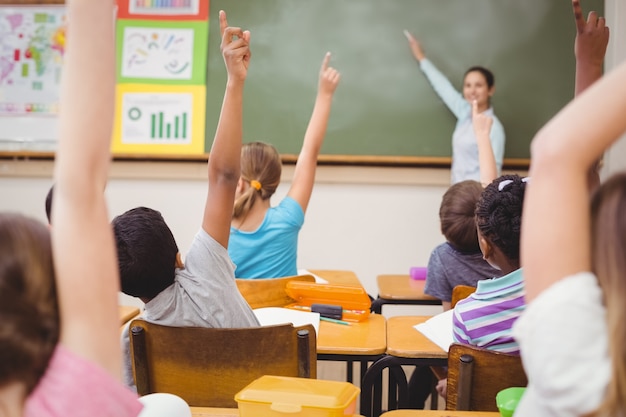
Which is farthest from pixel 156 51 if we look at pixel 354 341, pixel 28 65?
pixel 354 341

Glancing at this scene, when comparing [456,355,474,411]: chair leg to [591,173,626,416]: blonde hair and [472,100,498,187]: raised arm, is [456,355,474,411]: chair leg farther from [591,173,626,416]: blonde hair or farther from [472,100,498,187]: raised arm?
[472,100,498,187]: raised arm

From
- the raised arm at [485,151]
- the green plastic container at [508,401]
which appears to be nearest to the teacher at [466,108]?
the raised arm at [485,151]

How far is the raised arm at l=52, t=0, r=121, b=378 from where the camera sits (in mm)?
759

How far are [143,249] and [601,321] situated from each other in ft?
3.34

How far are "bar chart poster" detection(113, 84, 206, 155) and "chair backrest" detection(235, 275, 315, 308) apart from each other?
2.44 meters

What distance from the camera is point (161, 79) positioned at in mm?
4652

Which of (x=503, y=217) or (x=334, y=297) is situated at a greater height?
(x=503, y=217)

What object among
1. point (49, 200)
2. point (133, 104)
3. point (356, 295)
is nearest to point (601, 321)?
point (356, 295)

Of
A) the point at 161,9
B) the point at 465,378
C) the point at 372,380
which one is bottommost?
the point at 372,380

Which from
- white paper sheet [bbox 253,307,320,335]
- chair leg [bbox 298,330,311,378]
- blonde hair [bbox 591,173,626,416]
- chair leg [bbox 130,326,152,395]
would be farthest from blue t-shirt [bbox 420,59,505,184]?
blonde hair [bbox 591,173,626,416]

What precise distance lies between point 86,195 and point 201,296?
0.86m

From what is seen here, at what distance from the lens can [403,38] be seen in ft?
14.9

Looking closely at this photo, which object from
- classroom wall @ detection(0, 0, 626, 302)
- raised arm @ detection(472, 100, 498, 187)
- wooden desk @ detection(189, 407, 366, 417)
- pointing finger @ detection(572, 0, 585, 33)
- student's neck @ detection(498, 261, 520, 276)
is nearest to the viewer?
wooden desk @ detection(189, 407, 366, 417)

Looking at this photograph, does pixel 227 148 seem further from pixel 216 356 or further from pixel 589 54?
pixel 589 54
